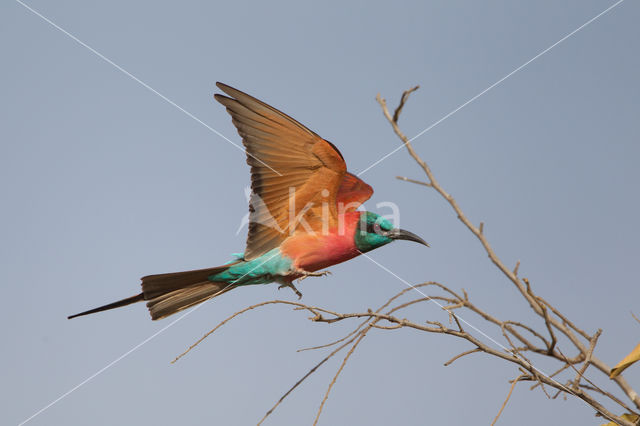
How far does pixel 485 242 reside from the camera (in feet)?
6.73

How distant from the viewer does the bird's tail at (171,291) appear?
3256 mm

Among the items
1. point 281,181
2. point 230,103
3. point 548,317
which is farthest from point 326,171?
point 548,317

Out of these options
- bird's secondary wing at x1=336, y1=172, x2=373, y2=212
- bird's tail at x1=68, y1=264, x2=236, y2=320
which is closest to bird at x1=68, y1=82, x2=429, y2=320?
bird's tail at x1=68, y1=264, x2=236, y2=320

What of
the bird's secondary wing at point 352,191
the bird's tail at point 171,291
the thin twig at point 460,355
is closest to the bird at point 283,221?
the bird's tail at point 171,291

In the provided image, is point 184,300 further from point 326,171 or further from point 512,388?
point 512,388

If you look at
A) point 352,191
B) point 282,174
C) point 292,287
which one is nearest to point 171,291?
point 292,287

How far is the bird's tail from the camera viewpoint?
10.7 feet

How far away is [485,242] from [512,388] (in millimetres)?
555

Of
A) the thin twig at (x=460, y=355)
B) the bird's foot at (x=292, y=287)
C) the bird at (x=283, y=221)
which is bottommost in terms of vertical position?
the thin twig at (x=460, y=355)

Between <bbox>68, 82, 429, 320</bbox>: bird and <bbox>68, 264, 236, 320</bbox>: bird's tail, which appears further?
<bbox>68, 264, 236, 320</bbox>: bird's tail

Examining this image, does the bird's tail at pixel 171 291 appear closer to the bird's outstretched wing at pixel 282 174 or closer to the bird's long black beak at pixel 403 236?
the bird's outstretched wing at pixel 282 174

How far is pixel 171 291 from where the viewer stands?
3.30 metres

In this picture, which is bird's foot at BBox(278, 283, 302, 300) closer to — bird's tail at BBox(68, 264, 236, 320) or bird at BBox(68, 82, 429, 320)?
bird at BBox(68, 82, 429, 320)

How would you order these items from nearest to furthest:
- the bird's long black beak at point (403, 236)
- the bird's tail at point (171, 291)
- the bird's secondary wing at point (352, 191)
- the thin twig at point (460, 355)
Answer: the thin twig at point (460, 355), the bird's tail at point (171, 291), the bird's long black beak at point (403, 236), the bird's secondary wing at point (352, 191)
